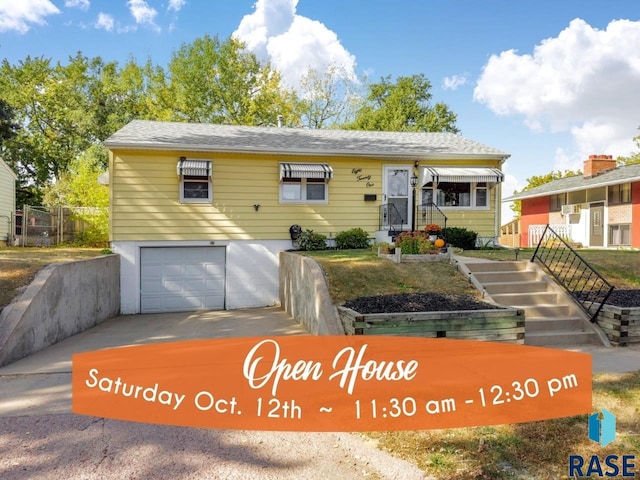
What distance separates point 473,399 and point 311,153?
9050 mm

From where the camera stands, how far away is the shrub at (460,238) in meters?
11.7

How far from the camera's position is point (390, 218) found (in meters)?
12.4

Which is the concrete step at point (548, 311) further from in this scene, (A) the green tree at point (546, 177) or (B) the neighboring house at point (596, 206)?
(A) the green tree at point (546, 177)

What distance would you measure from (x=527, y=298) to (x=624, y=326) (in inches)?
59.9

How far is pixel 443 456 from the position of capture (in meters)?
2.95

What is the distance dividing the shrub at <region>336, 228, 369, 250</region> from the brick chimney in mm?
16818

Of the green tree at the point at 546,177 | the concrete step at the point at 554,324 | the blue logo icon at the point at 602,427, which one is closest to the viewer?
the blue logo icon at the point at 602,427

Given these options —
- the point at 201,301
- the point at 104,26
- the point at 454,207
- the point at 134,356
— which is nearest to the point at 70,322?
the point at 134,356

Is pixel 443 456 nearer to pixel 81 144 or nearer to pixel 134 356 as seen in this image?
pixel 134 356

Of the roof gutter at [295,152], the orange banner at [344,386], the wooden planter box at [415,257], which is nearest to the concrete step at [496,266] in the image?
the wooden planter box at [415,257]

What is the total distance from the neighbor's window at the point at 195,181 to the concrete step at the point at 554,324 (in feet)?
28.7

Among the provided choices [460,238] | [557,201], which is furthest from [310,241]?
[557,201]

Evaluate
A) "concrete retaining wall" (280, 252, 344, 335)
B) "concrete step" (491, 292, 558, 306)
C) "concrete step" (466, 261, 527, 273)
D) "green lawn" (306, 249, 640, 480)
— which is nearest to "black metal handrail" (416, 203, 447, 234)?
"concrete step" (466, 261, 527, 273)

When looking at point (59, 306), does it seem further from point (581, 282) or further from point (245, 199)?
point (581, 282)
